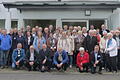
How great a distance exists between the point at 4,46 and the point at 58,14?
465cm

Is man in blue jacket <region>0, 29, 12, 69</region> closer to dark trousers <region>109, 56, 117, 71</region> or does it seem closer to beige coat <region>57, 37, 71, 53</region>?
beige coat <region>57, 37, 71, 53</region>

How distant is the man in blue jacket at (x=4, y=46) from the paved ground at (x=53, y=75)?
1.06 metres

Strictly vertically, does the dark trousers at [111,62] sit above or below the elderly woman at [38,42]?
below

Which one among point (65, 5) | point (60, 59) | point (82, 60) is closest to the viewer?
point (82, 60)

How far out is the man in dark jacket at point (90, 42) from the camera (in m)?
15.2

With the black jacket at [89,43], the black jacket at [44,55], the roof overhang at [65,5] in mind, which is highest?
the roof overhang at [65,5]

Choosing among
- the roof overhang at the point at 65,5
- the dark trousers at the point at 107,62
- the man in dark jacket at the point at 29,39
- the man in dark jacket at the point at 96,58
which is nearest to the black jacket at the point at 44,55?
the man in dark jacket at the point at 29,39

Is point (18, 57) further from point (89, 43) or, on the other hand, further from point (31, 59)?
point (89, 43)

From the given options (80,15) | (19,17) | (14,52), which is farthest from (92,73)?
(19,17)

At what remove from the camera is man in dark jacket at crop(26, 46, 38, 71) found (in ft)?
48.7

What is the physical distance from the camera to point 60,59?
48.2 ft

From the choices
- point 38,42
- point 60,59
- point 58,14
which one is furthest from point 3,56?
point 58,14

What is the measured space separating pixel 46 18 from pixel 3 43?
4.24m

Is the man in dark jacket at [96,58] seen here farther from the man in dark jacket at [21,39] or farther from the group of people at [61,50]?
the man in dark jacket at [21,39]
